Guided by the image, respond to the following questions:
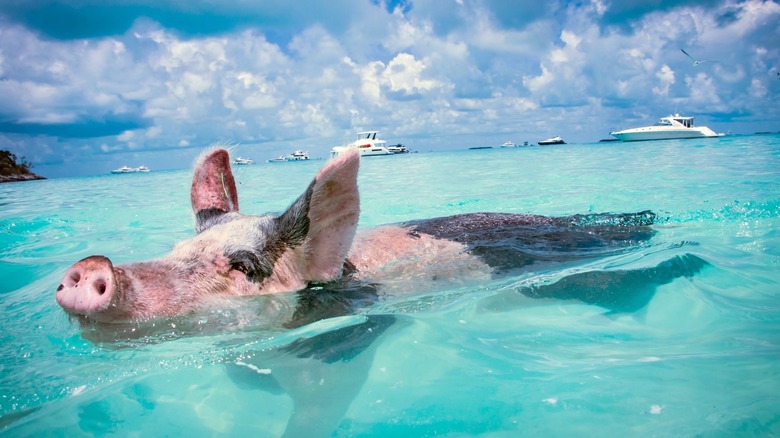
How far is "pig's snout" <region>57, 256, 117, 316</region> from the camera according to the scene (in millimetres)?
2596

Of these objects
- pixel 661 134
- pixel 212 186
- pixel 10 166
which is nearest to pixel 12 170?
pixel 10 166

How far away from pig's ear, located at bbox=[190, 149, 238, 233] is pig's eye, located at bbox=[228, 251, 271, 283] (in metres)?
0.97

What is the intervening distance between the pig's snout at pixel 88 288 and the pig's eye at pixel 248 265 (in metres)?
0.93

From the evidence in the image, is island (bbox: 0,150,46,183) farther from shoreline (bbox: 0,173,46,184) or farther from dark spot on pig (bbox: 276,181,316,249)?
dark spot on pig (bbox: 276,181,316,249)

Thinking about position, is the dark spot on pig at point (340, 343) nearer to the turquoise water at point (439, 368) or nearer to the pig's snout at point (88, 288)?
the turquoise water at point (439, 368)

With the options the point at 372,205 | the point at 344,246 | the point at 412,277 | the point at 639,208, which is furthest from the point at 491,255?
the point at 372,205

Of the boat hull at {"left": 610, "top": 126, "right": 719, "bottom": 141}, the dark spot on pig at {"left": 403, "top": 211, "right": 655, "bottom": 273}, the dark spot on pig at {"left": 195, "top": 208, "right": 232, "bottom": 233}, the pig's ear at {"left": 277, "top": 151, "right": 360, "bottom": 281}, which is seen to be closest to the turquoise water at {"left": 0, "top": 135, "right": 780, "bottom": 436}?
the dark spot on pig at {"left": 403, "top": 211, "right": 655, "bottom": 273}

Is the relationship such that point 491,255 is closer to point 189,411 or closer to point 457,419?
point 457,419

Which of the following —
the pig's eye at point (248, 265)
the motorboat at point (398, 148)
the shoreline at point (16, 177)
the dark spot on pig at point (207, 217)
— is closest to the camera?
the pig's eye at point (248, 265)

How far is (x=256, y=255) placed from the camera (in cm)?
355

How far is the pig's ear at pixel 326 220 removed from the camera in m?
3.51

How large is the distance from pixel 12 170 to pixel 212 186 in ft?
246

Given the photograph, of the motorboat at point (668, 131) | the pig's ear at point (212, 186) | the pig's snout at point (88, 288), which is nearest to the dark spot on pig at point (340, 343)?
the pig's snout at point (88, 288)

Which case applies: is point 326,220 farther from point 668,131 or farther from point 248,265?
point 668,131
